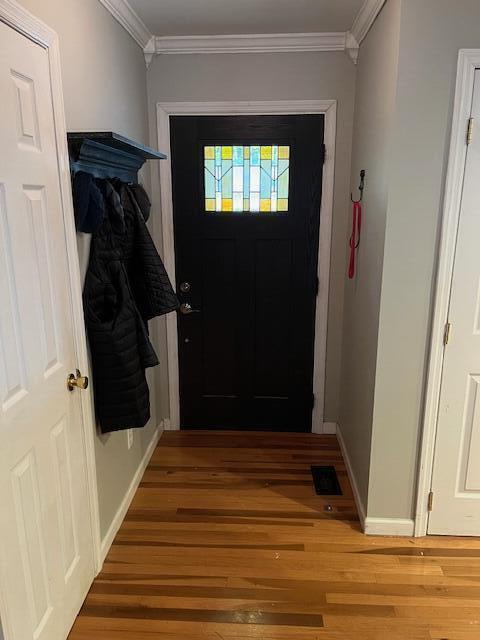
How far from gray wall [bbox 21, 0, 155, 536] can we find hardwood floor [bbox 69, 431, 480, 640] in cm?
27

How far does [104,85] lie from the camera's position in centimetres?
217

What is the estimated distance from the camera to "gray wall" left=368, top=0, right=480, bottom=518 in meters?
1.88

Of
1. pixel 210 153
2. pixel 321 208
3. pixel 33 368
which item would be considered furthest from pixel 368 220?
pixel 33 368

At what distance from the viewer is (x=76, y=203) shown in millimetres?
1810

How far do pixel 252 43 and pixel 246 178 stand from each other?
2.51ft

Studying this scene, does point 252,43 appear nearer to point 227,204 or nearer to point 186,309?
point 227,204

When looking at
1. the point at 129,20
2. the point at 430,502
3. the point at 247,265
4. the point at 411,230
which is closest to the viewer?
the point at 411,230

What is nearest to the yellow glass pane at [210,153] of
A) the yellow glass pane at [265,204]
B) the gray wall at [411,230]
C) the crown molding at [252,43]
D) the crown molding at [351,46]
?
the yellow glass pane at [265,204]

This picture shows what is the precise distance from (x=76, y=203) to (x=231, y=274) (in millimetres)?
1472

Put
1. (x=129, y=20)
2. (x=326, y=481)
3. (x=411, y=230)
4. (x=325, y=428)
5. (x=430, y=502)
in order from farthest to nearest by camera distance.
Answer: (x=325, y=428)
(x=326, y=481)
(x=129, y=20)
(x=430, y=502)
(x=411, y=230)

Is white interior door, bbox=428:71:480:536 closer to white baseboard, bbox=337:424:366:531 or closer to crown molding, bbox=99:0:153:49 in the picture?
white baseboard, bbox=337:424:366:531

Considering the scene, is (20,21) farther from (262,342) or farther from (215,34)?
(262,342)

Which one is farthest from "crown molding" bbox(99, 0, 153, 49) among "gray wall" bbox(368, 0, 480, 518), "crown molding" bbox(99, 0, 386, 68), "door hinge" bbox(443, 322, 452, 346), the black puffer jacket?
"door hinge" bbox(443, 322, 452, 346)

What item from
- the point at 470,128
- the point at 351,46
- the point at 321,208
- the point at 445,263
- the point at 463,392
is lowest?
the point at 463,392
